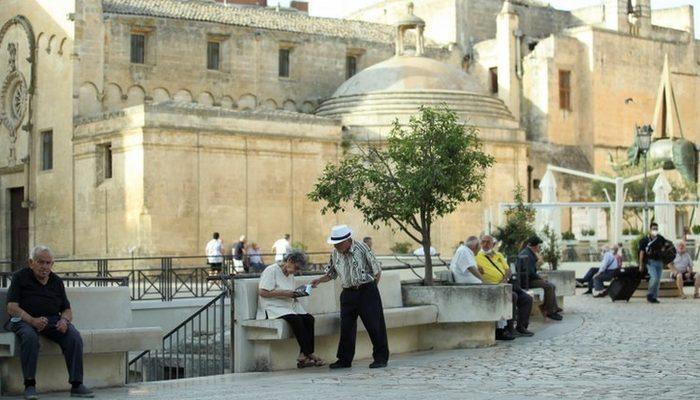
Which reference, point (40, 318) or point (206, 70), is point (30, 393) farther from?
point (206, 70)

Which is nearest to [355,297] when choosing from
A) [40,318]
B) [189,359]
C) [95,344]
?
[95,344]

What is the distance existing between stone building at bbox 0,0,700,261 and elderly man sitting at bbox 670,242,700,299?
1191 centimetres

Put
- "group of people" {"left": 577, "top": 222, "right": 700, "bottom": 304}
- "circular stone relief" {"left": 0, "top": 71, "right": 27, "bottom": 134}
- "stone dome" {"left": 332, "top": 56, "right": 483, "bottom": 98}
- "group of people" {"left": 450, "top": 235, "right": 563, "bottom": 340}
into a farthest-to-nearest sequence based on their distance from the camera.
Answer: "stone dome" {"left": 332, "top": 56, "right": 483, "bottom": 98} < "circular stone relief" {"left": 0, "top": 71, "right": 27, "bottom": 134} < "group of people" {"left": 577, "top": 222, "right": 700, "bottom": 304} < "group of people" {"left": 450, "top": 235, "right": 563, "bottom": 340}

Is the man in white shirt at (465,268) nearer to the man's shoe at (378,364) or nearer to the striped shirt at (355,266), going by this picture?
the striped shirt at (355,266)

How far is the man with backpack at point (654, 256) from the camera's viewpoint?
25281 mm

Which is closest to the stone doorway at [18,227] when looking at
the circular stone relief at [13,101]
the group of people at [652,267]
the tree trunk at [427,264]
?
the circular stone relief at [13,101]

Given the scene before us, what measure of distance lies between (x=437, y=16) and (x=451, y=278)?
39.7 m

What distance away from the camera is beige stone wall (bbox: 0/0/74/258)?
41312 mm

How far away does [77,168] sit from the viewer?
4069cm

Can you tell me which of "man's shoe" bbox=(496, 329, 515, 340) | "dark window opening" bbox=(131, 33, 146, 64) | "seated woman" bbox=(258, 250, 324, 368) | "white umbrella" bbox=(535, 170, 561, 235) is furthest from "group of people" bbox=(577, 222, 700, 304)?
"dark window opening" bbox=(131, 33, 146, 64)

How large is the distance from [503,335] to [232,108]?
96.6 feet

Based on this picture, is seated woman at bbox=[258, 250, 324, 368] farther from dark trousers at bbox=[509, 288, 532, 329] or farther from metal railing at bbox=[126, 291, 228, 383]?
dark trousers at bbox=[509, 288, 532, 329]

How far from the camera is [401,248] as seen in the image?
41.2 meters

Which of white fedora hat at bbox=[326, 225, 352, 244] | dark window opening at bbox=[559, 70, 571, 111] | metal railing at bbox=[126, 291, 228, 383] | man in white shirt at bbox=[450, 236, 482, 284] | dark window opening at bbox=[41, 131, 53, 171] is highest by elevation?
dark window opening at bbox=[559, 70, 571, 111]
